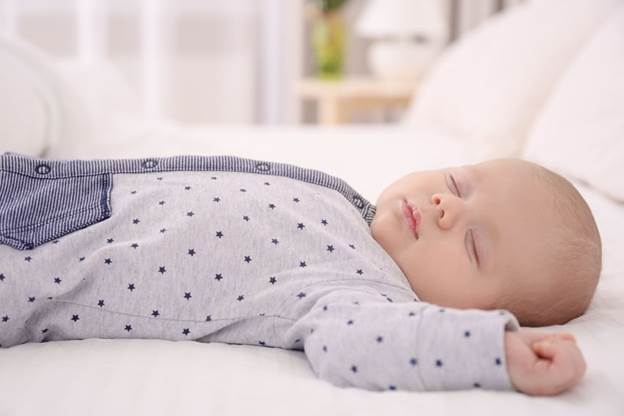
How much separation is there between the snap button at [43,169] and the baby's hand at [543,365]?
57cm

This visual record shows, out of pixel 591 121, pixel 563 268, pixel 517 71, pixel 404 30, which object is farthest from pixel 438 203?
pixel 404 30

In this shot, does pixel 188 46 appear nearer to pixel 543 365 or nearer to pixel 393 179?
pixel 393 179

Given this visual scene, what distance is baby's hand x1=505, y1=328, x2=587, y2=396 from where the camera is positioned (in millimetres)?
741

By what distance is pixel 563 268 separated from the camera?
0.92 metres

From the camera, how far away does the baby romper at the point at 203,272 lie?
80 cm

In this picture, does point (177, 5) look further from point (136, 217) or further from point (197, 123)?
point (136, 217)

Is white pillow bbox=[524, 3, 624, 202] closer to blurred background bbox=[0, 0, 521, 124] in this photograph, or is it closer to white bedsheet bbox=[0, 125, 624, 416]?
white bedsheet bbox=[0, 125, 624, 416]

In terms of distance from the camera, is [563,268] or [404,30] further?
[404,30]

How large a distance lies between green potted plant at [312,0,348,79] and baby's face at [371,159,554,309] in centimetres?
250

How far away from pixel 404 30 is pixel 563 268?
2.29m

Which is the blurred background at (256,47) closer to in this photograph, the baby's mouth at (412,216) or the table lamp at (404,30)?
the table lamp at (404,30)

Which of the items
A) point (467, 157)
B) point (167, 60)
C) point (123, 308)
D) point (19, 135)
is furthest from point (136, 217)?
point (167, 60)

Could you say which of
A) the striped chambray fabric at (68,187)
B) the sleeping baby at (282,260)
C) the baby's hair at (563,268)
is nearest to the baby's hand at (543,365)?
the sleeping baby at (282,260)

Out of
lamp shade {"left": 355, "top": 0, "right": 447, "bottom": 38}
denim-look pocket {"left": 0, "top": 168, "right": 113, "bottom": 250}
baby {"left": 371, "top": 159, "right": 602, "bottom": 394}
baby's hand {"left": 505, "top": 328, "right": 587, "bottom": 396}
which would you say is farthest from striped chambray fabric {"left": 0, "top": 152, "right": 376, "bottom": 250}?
lamp shade {"left": 355, "top": 0, "right": 447, "bottom": 38}
